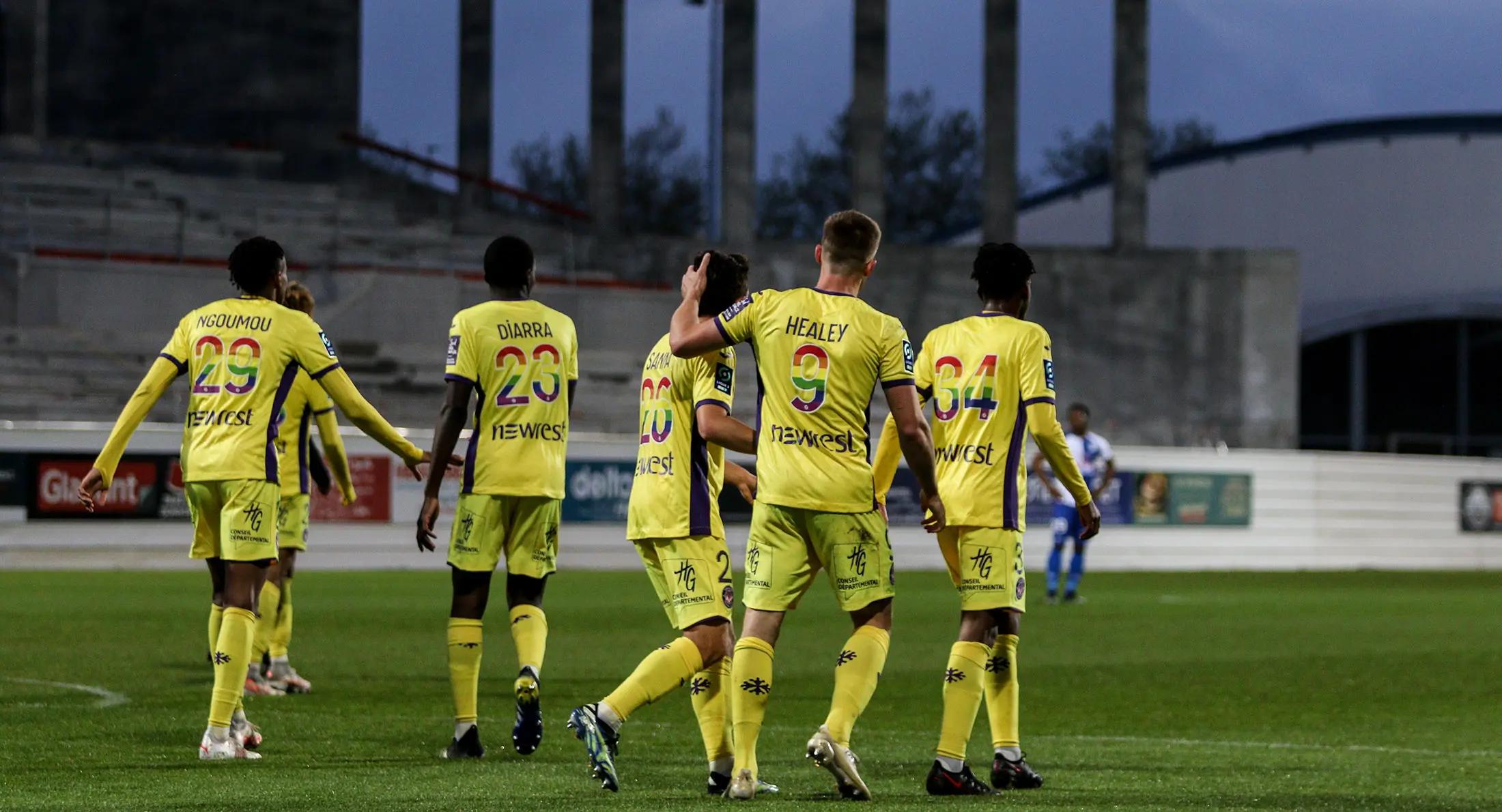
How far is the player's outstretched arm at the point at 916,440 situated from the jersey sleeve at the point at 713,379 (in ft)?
2.15

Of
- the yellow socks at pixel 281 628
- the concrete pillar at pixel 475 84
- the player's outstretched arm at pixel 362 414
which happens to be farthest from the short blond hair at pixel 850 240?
the concrete pillar at pixel 475 84

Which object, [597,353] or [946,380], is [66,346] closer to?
[597,353]

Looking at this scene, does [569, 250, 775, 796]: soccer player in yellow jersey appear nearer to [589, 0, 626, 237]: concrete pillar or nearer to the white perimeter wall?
the white perimeter wall

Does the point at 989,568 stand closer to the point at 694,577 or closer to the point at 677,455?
the point at 694,577

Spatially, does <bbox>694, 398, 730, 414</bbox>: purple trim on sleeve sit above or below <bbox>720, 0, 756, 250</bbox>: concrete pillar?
below

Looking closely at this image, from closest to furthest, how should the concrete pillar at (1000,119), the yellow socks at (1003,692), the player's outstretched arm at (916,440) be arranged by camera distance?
the player's outstretched arm at (916,440)
the yellow socks at (1003,692)
the concrete pillar at (1000,119)

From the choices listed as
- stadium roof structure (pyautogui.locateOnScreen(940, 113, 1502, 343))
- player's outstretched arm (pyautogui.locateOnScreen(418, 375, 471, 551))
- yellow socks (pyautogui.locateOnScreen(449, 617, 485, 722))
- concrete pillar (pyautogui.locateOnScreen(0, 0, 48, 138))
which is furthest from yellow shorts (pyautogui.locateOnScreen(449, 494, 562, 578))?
stadium roof structure (pyautogui.locateOnScreen(940, 113, 1502, 343))

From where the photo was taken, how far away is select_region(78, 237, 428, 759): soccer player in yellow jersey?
8617mm

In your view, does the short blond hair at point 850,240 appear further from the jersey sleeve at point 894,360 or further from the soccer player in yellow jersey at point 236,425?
the soccer player in yellow jersey at point 236,425

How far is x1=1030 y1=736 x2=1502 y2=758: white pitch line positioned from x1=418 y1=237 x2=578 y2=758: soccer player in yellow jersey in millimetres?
3299

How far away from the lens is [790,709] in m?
12.0

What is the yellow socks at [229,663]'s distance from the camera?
8562mm

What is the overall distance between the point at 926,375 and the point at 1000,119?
1522 inches

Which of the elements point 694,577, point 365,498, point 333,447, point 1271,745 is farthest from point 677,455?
point 365,498
